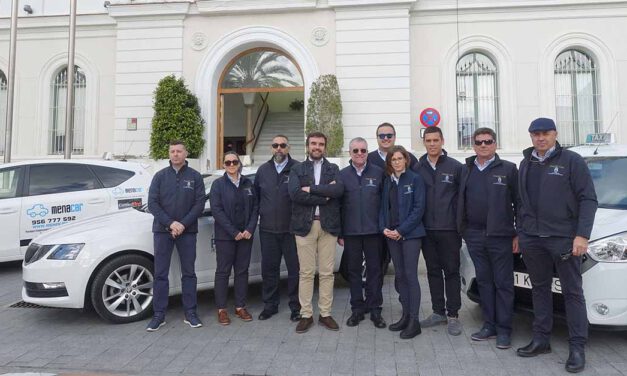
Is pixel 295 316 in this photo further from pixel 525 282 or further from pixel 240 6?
pixel 240 6

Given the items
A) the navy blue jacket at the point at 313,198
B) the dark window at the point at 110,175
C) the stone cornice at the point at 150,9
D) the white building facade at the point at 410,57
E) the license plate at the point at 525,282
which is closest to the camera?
the license plate at the point at 525,282

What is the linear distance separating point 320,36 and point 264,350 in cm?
1015

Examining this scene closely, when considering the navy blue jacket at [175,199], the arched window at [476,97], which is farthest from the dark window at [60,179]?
the arched window at [476,97]

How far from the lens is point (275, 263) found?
15.1 feet

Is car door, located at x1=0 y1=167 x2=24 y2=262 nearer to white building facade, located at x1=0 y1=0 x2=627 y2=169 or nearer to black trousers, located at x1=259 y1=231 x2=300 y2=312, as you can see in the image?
black trousers, located at x1=259 y1=231 x2=300 y2=312

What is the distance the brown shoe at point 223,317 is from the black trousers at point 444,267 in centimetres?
216

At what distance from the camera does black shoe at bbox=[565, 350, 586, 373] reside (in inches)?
126

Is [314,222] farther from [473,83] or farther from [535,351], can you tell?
[473,83]

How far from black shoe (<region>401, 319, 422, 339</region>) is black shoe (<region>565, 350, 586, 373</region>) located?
124cm

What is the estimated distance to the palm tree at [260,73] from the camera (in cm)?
1289

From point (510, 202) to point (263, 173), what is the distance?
2481 mm

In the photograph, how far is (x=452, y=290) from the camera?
13.8 ft

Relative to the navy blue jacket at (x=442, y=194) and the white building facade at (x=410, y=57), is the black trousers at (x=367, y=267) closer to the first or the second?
the navy blue jacket at (x=442, y=194)

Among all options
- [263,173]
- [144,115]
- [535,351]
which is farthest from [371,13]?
[535,351]
